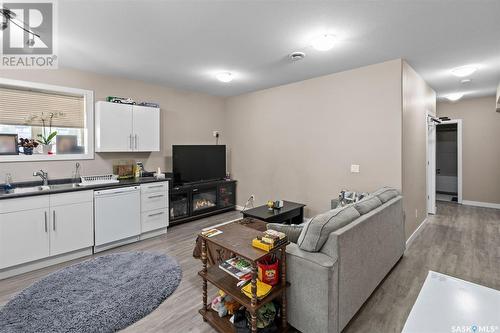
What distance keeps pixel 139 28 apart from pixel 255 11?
1211 millimetres

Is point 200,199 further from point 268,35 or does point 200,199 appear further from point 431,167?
point 431,167

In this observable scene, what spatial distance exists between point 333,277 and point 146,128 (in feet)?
12.6

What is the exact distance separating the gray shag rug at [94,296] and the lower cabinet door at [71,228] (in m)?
0.29

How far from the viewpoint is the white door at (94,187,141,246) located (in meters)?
3.43

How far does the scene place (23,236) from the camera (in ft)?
9.33

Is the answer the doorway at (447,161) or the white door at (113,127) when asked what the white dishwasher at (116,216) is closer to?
the white door at (113,127)

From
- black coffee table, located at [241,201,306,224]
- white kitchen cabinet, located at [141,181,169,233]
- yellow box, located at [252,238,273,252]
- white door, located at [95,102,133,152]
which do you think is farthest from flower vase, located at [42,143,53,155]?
yellow box, located at [252,238,273,252]

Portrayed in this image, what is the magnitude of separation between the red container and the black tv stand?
3109 mm

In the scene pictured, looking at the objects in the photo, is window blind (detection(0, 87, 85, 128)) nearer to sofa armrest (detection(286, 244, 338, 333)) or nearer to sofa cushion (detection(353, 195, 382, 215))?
sofa armrest (detection(286, 244, 338, 333))

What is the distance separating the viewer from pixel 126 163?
436cm

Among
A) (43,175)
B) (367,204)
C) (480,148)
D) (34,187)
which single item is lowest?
(367,204)

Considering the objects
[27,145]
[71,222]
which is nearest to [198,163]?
[71,222]

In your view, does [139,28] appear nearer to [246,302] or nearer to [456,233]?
[246,302]

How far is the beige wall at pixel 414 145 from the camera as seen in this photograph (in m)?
3.45
